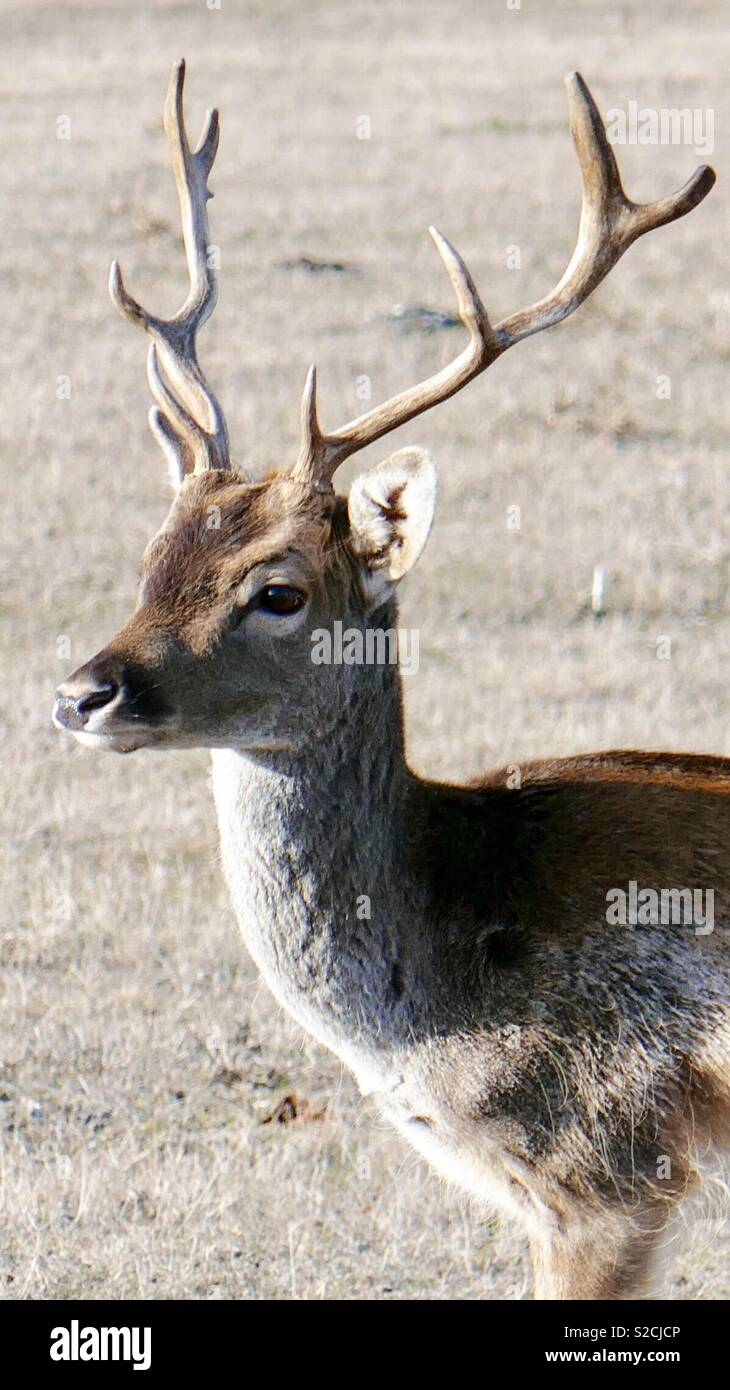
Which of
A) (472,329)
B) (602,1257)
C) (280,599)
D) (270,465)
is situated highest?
(270,465)

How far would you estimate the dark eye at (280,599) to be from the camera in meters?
3.92

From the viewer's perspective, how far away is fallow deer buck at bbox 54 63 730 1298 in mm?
3871

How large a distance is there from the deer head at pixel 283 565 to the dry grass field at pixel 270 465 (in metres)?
1.42

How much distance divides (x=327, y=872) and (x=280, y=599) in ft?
1.84

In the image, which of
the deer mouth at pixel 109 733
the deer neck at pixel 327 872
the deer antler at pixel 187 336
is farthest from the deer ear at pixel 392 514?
the deer mouth at pixel 109 733

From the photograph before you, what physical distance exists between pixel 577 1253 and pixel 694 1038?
0.49 metres

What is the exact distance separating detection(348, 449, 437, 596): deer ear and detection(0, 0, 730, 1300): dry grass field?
5.42 ft

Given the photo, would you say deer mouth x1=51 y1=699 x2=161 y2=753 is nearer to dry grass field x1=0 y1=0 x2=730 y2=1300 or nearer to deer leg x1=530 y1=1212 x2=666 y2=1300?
deer leg x1=530 y1=1212 x2=666 y2=1300

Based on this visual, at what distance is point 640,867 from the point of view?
13.1ft

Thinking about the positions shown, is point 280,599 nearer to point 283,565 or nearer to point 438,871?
point 283,565

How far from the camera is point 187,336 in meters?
4.64

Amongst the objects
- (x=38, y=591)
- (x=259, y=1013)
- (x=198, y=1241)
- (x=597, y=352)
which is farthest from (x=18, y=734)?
(x=597, y=352)

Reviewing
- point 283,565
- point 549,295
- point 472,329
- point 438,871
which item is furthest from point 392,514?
point 438,871
